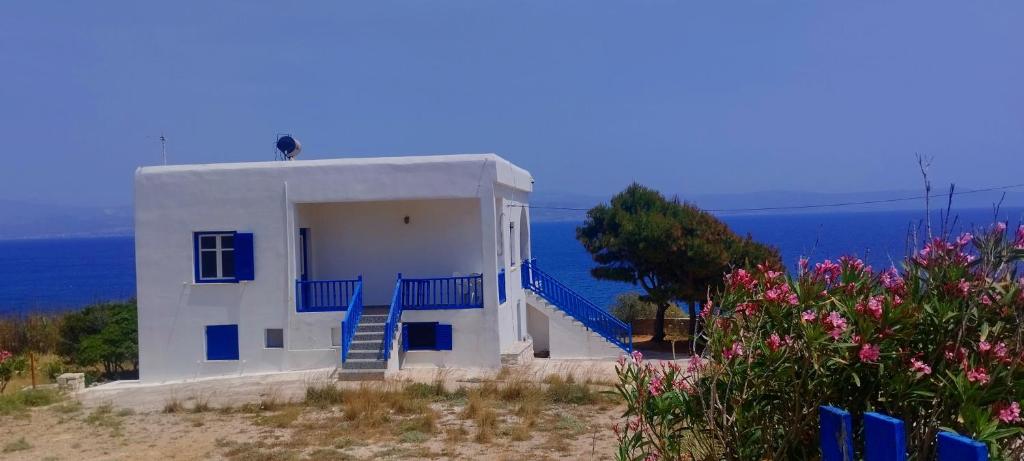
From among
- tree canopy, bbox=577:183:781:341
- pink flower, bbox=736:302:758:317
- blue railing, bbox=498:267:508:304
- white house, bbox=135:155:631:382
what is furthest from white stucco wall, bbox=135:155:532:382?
pink flower, bbox=736:302:758:317

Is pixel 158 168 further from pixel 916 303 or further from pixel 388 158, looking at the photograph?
pixel 916 303

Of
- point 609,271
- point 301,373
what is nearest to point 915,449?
point 301,373

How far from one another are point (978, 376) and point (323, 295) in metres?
17.1

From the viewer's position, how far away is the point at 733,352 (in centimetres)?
531

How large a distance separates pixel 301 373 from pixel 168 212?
4768 millimetres

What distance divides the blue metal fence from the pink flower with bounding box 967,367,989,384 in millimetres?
349

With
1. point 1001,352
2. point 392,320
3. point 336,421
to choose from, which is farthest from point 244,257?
point 1001,352

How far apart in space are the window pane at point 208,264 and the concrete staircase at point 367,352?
3.48m

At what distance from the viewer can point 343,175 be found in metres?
19.7

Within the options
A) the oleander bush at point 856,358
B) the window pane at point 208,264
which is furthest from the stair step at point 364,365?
the oleander bush at point 856,358

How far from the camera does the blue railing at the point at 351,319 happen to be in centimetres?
1825

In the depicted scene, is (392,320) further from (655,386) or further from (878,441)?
(878,441)

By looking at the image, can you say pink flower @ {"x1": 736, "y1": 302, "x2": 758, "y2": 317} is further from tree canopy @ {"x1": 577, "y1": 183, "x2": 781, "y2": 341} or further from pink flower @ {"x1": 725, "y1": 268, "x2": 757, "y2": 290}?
tree canopy @ {"x1": 577, "y1": 183, "x2": 781, "y2": 341}

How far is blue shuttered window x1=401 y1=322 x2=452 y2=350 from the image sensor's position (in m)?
19.8
